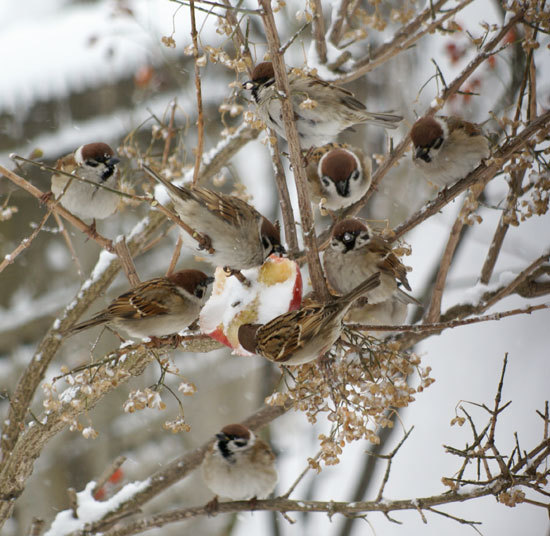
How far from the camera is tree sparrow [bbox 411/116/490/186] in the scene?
2258mm

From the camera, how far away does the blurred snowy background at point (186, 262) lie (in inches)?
158

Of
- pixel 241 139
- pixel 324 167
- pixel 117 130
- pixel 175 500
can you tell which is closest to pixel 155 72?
pixel 117 130

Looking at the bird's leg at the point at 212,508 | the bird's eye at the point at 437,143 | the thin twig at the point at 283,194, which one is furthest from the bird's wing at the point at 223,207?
the bird's leg at the point at 212,508

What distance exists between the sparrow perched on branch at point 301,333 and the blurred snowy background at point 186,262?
7.26ft

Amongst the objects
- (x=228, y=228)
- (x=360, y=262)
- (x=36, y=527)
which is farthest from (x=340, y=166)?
(x=36, y=527)

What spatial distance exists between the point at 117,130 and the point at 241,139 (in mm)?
2367

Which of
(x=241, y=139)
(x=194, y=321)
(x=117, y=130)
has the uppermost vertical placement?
(x=117, y=130)

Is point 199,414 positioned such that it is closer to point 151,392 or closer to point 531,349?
point 531,349

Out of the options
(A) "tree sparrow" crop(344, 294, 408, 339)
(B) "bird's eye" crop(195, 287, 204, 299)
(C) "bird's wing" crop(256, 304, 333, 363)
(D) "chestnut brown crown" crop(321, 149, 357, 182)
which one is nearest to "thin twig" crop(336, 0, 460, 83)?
(D) "chestnut brown crown" crop(321, 149, 357, 182)

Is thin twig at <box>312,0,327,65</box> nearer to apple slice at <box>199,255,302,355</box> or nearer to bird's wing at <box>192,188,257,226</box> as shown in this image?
bird's wing at <box>192,188,257,226</box>

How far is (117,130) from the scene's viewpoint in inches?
182

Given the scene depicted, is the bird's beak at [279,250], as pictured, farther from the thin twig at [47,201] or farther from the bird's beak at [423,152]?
the bird's beak at [423,152]

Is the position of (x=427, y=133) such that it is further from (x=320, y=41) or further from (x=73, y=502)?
(x=73, y=502)

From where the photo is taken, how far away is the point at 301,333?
1478mm
